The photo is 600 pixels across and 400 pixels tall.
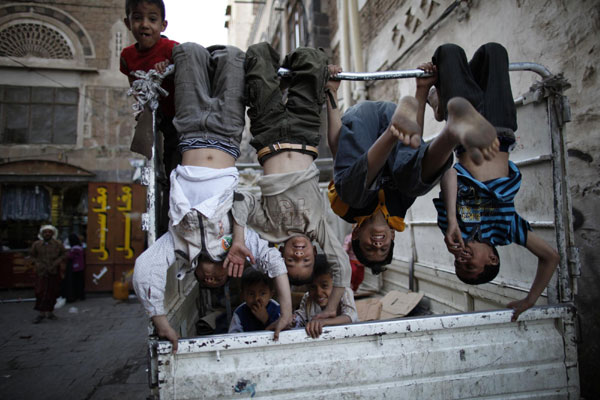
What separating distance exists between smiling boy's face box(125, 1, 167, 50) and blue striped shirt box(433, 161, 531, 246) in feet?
7.00

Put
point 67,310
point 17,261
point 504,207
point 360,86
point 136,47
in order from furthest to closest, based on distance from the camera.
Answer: point 17,261, point 67,310, point 360,86, point 136,47, point 504,207

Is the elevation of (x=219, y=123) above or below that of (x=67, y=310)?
above

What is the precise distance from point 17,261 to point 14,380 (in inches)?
265

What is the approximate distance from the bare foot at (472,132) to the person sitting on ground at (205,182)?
117 centimetres

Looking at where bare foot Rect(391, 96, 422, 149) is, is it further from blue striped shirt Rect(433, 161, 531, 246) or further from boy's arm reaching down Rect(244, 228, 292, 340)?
boy's arm reaching down Rect(244, 228, 292, 340)

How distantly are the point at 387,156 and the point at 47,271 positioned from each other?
7.22 meters

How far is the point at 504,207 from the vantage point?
2080 millimetres

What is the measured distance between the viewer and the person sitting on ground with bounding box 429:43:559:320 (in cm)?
205

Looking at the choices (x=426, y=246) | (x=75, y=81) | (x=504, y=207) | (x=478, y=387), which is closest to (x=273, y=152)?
(x=504, y=207)

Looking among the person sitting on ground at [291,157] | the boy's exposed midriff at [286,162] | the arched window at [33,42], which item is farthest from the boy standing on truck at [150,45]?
the arched window at [33,42]

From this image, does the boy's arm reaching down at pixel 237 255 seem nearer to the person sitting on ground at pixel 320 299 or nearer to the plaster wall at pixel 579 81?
the person sitting on ground at pixel 320 299

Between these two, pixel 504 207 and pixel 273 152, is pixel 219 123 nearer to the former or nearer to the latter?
pixel 273 152

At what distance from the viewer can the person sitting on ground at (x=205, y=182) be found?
1.90 m

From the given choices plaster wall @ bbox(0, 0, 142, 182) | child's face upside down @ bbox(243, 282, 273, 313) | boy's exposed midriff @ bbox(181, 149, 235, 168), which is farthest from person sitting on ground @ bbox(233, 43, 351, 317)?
plaster wall @ bbox(0, 0, 142, 182)
